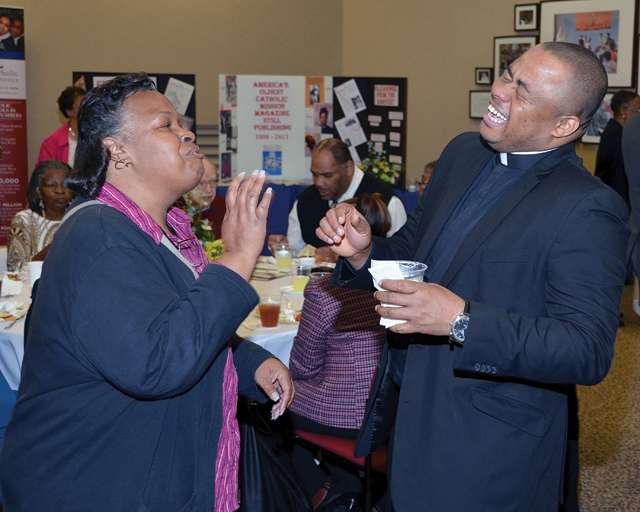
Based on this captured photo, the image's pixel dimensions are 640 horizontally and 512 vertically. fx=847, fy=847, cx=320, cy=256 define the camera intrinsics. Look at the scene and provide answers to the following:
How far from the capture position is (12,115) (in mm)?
7980

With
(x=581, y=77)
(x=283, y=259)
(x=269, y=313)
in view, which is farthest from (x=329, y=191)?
(x=581, y=77)

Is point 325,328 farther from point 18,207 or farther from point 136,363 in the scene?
point 18,207

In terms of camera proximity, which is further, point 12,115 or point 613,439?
point 12,115

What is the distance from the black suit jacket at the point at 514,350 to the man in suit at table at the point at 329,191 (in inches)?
129

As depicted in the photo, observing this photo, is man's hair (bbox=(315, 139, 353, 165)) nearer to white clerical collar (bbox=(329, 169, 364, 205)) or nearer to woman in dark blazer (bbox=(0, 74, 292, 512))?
white clerical collar (bbox=(329, 169, 364, 205))

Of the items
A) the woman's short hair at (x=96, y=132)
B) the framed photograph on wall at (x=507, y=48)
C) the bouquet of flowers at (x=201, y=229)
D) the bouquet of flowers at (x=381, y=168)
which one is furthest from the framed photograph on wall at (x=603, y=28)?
the woman's short hair at (x=96, y=132)

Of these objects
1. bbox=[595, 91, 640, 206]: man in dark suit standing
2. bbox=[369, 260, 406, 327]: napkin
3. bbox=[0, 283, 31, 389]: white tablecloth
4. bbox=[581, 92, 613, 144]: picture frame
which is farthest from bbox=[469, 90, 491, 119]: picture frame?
bbox=[369, 260, 406, 327]: napkin

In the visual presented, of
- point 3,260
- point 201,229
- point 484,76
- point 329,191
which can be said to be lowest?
point 3,260

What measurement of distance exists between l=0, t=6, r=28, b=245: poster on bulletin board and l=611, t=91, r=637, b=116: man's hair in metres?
5.44

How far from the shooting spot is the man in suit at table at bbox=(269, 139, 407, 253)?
5375 mm

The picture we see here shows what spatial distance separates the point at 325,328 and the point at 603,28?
6.46m

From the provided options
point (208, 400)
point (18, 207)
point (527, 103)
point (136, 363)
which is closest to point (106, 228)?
point (136, 363)

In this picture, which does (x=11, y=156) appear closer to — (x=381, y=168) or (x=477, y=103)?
(x=381, y=168)

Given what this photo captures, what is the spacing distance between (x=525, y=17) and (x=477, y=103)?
3.26 feet
